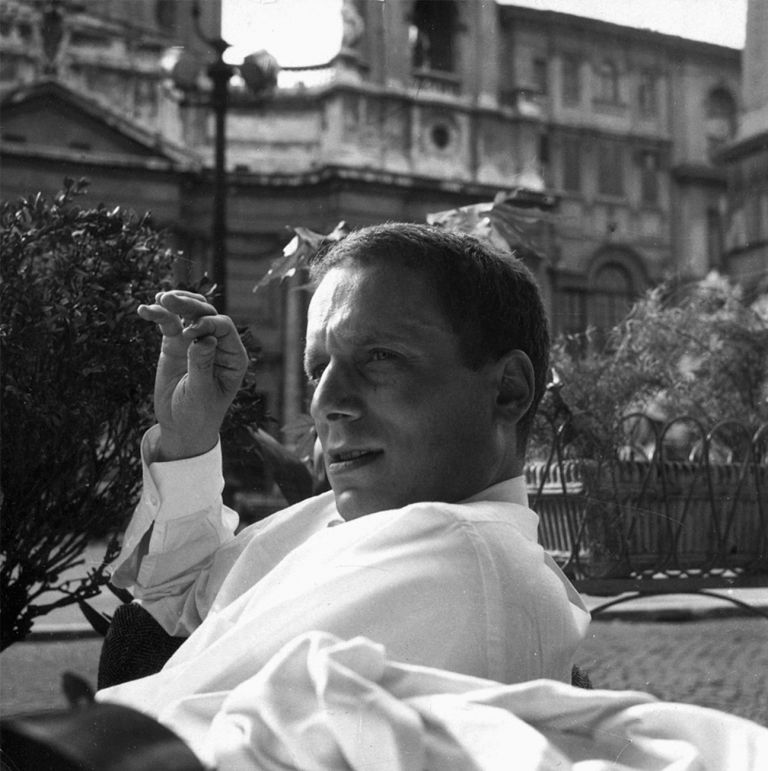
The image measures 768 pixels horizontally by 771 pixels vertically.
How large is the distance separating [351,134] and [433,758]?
1441 millimetres

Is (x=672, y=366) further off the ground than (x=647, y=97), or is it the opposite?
(x=647, y=97)

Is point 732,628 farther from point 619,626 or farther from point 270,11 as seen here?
point 270,11

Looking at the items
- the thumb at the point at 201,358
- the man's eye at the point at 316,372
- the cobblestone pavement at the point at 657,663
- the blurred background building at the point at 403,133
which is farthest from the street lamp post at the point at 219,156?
the cobblestone pavement at the point at 657,663

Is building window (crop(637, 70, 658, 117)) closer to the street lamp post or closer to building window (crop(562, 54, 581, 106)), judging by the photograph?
building window (crop(562, 54, 581, 106))

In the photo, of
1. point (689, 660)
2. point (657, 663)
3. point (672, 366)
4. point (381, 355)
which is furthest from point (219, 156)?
point (689, 660)

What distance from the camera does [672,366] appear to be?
2.96m

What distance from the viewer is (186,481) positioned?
1354 millimetres

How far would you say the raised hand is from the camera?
1.22 meters

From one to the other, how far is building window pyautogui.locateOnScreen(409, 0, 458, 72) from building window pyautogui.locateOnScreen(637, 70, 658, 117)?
0.94 ft

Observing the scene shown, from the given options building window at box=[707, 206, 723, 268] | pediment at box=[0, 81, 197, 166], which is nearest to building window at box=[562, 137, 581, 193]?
building window at box=[707, 206, 723, 268]

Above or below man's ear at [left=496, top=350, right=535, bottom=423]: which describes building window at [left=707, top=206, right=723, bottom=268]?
above

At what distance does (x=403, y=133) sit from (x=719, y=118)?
0.68 metres

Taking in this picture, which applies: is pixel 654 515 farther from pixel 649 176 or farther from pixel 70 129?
pixel 70 129

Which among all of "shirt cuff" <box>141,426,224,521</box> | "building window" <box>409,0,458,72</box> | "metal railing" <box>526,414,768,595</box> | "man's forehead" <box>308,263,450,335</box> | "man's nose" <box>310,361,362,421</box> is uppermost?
"building window" <box>409,0,458,72</box>
